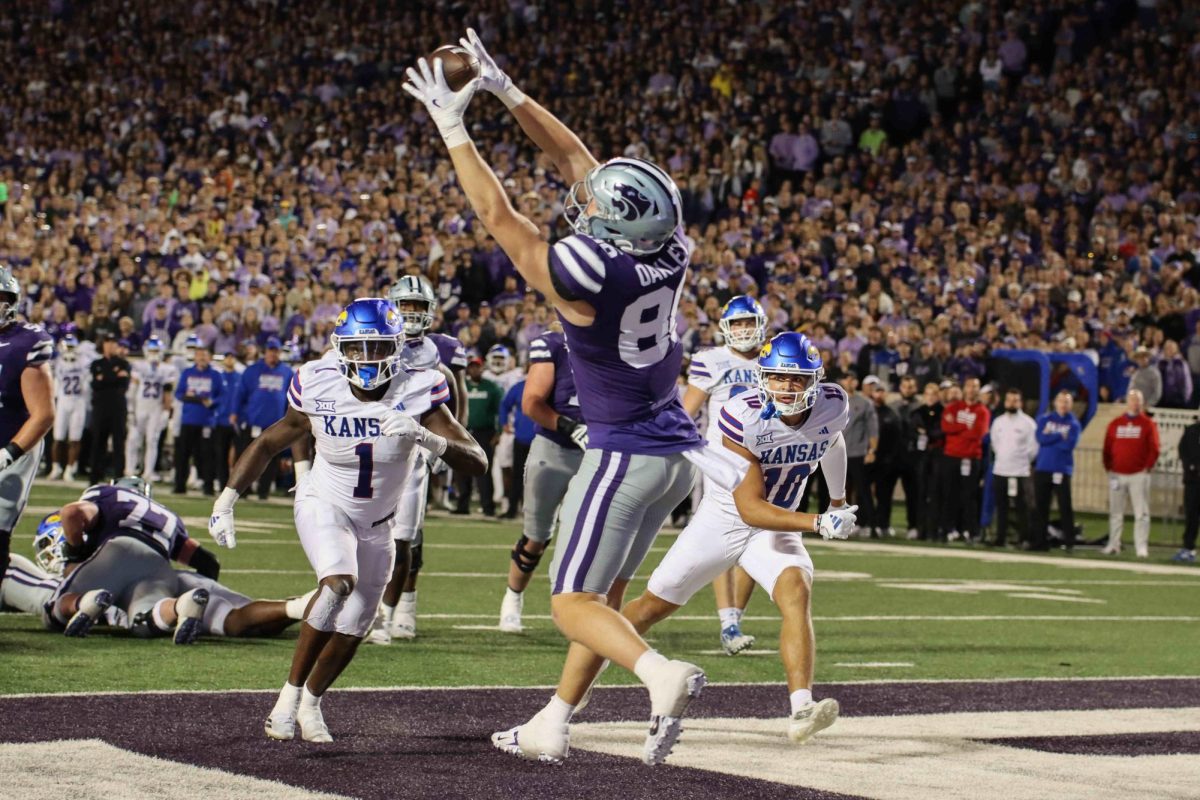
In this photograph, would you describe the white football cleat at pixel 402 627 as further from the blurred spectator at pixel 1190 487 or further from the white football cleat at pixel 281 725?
the blurred spectator at pixel 1190 487

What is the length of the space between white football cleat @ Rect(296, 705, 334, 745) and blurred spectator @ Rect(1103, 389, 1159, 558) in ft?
40.9

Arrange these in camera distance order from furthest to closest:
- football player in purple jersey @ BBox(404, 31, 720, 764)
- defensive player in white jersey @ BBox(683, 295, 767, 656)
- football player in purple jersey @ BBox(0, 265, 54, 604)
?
defensive player in white jersey @ BBox(683, 295, 767, 656)
football player in purple jersey @ BBox(0, 265, 54, 604)
football player in purple jersey @ BBox(404, 31, 720, 764)

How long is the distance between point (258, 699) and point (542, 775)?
1786 mm

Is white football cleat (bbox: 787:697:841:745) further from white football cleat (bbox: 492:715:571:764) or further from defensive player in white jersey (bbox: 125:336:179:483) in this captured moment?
defensive player in white jersey (bbox: 125:336:179:483)

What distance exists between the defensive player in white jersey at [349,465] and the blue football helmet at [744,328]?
10.3ft

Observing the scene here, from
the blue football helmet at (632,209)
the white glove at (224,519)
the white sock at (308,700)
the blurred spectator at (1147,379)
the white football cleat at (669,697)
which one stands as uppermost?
the blue football helmet at (632,209)

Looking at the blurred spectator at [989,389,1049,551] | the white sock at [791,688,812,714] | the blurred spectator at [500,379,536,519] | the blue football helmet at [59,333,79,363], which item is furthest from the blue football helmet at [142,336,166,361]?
the white sock at [791,688,812,714]

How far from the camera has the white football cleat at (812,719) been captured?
6.27m

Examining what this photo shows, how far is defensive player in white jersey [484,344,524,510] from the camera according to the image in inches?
781

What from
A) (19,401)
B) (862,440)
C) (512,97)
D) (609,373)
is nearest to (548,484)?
(19,401)

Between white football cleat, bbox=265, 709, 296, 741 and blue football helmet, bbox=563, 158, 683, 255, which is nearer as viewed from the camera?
blue football helmet, bbox=563, 158, 683, 255

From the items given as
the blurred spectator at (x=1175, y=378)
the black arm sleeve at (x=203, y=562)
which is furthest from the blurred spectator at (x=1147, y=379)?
the black arm sleeve at (x=203, y=562)

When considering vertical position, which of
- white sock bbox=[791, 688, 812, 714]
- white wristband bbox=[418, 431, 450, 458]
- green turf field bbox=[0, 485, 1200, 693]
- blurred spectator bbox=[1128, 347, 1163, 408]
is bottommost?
green turf field bbox=[0, 485, 1200, 693]

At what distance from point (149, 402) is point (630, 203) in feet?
55.1
